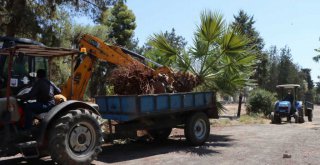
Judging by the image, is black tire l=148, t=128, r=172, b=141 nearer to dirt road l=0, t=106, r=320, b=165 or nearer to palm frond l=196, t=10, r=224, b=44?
dirt road l=0, t=106, r=320, b=165

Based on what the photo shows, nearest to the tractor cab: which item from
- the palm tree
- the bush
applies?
the palm tree

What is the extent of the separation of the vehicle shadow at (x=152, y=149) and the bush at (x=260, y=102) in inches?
673

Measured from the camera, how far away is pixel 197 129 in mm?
11453

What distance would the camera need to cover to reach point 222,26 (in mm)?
13359

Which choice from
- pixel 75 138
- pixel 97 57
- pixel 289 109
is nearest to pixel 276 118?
pixel 289 109

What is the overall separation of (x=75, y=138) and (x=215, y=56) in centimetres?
718

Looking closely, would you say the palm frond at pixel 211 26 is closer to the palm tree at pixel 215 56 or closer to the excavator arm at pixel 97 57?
the palm tree at pixel 215 56

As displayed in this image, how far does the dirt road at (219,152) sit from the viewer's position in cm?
873

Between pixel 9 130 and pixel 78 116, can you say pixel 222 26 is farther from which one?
pixel 9 130

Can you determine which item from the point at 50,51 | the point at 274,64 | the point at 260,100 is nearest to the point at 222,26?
the point at 50,51

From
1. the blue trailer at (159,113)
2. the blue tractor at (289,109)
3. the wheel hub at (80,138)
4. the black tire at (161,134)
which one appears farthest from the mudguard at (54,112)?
the blue tractor at (289,109)

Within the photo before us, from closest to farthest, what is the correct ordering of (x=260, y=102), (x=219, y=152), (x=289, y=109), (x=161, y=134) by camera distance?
(x=219, y=152) → (x=161, y=134) → (x=289, y=109) → (x=260, y=102)

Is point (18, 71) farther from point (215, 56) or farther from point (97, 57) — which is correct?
point (215, 56)

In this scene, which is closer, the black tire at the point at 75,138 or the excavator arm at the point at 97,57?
the black tire at the point at 75,138
